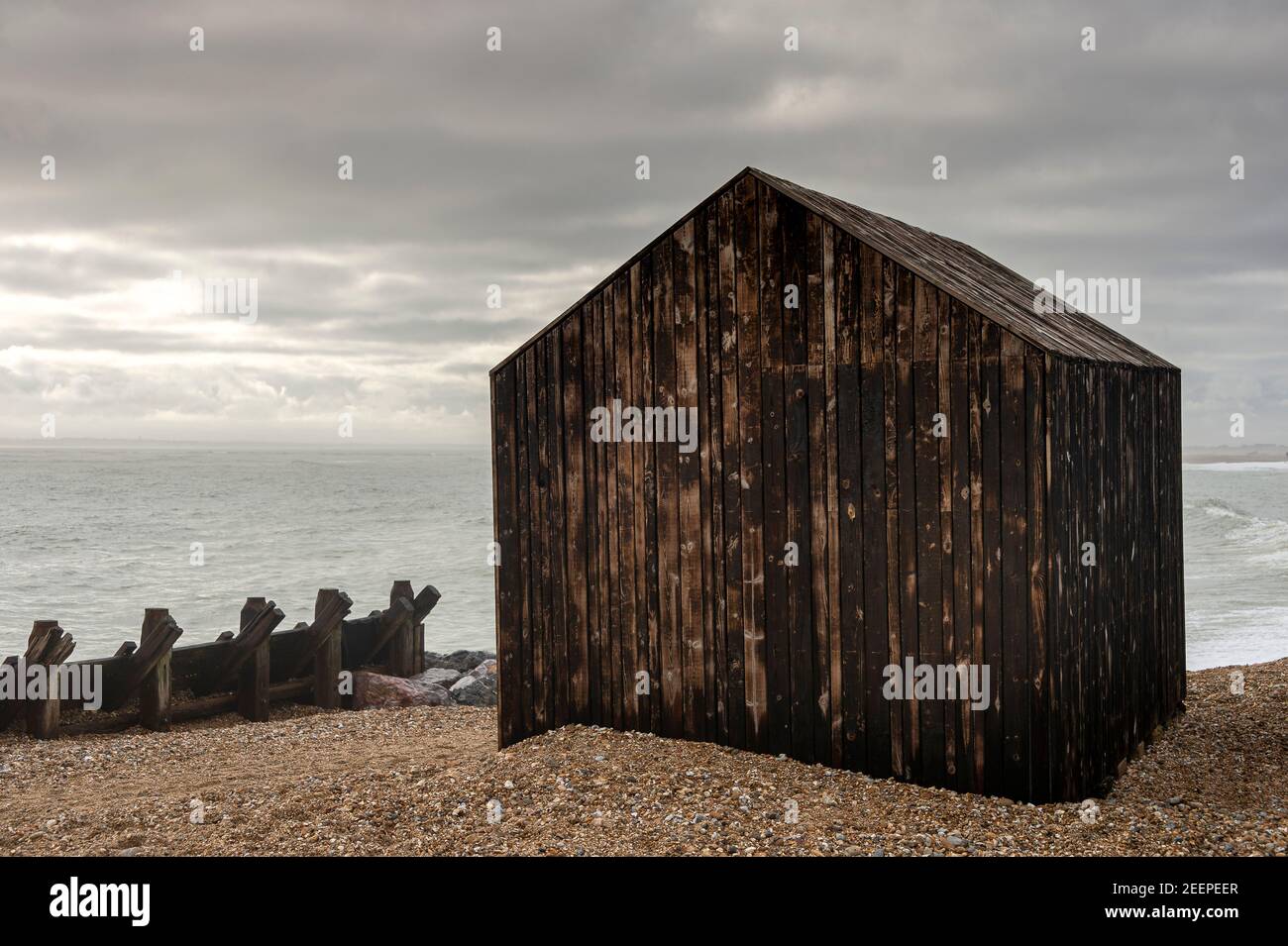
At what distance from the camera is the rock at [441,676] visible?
54.7 feet

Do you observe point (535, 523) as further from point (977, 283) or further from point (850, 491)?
point (977, 283)

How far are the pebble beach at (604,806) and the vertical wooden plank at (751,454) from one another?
2.14ft

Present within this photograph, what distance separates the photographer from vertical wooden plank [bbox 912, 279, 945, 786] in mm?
8258

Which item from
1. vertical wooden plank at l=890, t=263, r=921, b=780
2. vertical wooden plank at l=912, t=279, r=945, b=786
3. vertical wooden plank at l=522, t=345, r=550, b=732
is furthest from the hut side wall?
vertical wooden plank at l=522, t=345, r=550, b=732

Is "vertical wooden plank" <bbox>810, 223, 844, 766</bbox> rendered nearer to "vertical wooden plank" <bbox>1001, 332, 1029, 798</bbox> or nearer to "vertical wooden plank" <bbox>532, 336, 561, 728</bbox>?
"vertical wooden plank" <bbox>1001, 332, 1029, 798</bbox>

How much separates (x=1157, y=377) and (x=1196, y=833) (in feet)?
17.6

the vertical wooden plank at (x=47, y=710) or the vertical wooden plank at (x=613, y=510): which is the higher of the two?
the vertical wooden plank at (x=613, y=510)

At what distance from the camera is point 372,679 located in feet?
51.4

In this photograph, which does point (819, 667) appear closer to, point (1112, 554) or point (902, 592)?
point (902, 592)

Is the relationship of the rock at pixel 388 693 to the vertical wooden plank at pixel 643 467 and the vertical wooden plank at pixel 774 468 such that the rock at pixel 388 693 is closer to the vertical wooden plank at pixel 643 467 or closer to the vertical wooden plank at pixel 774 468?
the vertical wooden plank at pixel 643 467

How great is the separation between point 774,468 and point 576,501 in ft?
6.68

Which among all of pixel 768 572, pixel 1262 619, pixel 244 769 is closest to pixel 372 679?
pixel 244 769

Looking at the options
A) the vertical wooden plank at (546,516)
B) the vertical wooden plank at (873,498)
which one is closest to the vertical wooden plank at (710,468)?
the vertical wooden plank at (873,498)

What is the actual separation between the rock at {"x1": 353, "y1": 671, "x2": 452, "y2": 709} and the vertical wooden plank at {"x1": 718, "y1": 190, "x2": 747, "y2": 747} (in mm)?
7571
